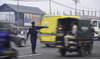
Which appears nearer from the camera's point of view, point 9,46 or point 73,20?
point 9,46

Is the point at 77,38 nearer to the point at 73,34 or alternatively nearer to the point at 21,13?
the point at 73,34

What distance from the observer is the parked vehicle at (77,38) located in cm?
1705

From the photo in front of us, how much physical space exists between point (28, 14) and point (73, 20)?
69.0 meters

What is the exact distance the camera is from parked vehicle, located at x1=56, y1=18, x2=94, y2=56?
1705 centimetres

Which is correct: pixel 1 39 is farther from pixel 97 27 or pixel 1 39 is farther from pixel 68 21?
pixel 97 27

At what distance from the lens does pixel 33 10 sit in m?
92.9

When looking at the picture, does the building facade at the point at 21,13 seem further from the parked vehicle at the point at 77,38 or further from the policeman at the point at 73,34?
the policeman at the point at 73,34

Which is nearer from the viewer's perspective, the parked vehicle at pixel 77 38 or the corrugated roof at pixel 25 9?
the parked vehicle at pixel 77 38

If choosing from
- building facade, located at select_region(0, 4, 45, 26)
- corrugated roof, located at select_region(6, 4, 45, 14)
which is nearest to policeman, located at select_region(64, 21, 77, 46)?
building facade, located at select_region(0, 4, 45, 26)

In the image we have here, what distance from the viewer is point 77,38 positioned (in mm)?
17172

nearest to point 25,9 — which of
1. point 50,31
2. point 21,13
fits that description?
point 21,13

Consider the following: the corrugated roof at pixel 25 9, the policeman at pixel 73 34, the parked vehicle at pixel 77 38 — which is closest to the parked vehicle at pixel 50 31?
the parked vehicle at pixel 77 38

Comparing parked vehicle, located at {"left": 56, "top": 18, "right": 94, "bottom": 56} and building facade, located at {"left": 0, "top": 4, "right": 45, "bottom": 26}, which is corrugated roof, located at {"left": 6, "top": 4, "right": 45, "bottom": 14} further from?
parked vehicle, located at {"left": 56, "top": 18, "right": 94, "bottom": 56}

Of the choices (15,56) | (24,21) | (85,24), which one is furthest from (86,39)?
(24,21)
